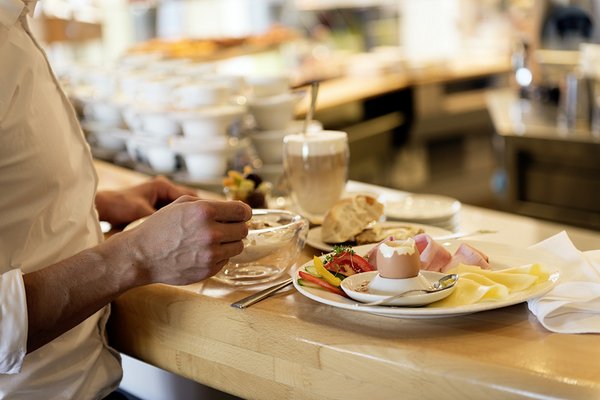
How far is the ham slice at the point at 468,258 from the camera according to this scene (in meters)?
1.45

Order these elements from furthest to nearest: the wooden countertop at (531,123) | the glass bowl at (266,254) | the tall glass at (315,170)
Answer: the wooden countertop at (531,123) → the tall glass at (315,170) → the glass bowl at (266,254)

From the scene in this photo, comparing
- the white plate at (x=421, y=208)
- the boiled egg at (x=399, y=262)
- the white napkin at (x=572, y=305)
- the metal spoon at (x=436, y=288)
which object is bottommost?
the white plate at (x=421, y=208)

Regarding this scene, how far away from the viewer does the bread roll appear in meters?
1.72

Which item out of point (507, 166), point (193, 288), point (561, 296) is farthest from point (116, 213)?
point (507, 166)

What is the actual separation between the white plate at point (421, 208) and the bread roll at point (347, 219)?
0.22m

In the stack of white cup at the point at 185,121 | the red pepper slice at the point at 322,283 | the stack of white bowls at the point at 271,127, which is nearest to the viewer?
the red pepper slice at the point at 322,283

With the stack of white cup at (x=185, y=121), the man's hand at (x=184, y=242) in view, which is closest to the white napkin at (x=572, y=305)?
the man's hand at (x=184, y=242)

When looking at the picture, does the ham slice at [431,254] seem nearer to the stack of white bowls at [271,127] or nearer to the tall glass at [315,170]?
the tall glass at [315,170]

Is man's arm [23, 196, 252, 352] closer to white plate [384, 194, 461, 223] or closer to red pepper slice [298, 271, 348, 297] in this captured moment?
red pepper slice [298, 271, 348, 297]

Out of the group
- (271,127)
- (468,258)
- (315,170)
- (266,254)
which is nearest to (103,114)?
(271,127)

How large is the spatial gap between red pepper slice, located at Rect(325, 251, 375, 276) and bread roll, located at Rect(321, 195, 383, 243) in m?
0.25

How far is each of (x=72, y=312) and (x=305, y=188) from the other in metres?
0.74

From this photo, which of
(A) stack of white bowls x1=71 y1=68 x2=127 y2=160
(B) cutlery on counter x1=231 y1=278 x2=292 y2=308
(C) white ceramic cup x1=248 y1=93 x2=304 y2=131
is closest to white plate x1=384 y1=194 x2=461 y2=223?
(B) cutlery on counter x1=231 y1=278 x2=292 y2=308

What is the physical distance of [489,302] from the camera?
1.29m
